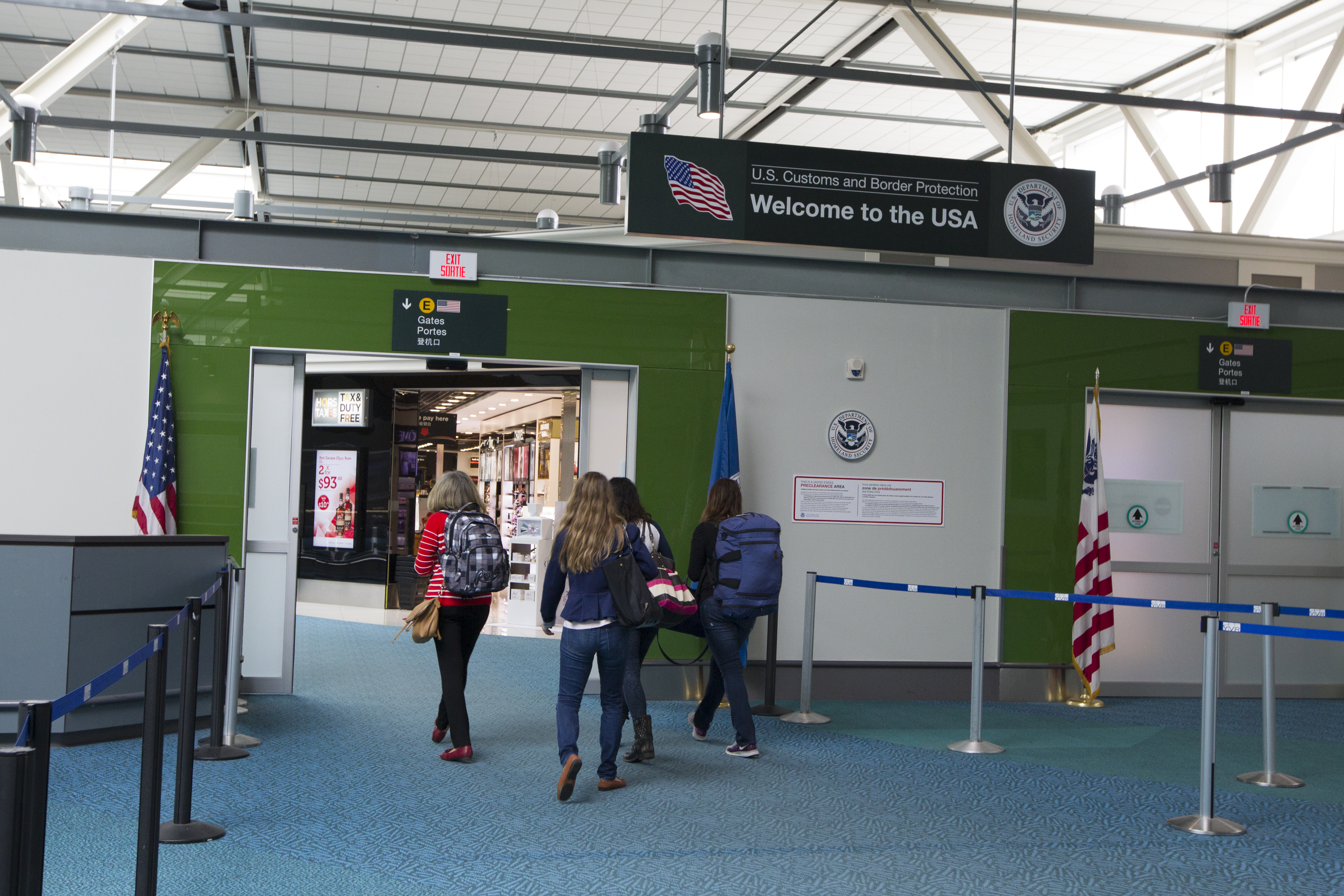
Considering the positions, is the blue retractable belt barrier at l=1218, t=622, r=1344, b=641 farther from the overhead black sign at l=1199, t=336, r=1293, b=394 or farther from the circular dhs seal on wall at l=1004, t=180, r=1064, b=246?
the overhead black sign at l=1199, t=336, r=1293, b=394

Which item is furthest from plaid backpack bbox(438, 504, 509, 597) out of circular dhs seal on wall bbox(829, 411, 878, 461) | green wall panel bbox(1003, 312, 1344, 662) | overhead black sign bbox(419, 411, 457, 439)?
overhead black sign bbox(419, 411, 457, 439)

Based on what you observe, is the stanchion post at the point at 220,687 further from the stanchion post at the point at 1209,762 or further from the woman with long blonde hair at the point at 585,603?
the stanchion post at the point at 1209,762

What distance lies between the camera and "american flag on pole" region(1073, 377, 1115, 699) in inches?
298

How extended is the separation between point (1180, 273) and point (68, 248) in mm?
8640

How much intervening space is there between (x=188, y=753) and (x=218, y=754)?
58.7 inches

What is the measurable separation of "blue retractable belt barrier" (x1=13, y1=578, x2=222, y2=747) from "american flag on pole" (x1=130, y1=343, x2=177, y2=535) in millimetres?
3054

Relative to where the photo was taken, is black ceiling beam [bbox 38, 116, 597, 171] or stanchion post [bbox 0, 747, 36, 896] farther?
black ceiling beam [bbox 38, 116, 597, 171]

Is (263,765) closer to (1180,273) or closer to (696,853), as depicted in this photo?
(696,853)

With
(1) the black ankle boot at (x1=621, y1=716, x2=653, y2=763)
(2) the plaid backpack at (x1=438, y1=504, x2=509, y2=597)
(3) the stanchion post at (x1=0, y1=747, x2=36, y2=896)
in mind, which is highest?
(2) the plaid backpack at (x1=438, y1=504, x2=509, y2=597)

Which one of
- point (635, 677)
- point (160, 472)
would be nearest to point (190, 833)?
point (635, 677)

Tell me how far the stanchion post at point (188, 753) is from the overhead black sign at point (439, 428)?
11.3m

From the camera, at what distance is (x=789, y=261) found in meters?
7.83

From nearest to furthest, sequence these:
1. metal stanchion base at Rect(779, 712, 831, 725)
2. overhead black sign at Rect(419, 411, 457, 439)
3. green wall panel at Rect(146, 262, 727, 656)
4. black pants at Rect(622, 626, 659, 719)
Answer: black pants at Rect(622, 626, 659, 719)
metal stanchion base at Rect(779, 712, 831, 725)
green wall panel at Rect(146, 262, 727, 656)
overhead black sign at Rect(419, 411, 457, 439)

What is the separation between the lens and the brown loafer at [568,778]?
4645mm
